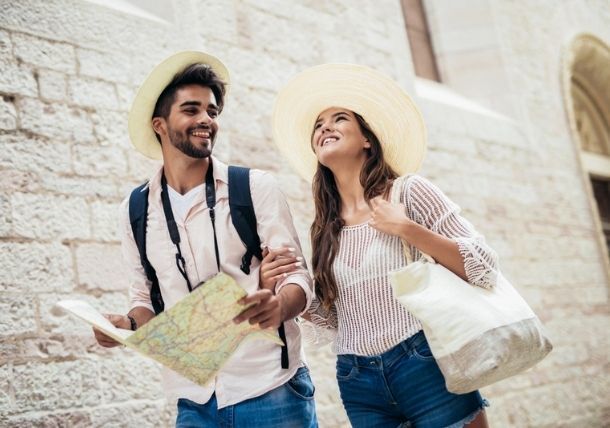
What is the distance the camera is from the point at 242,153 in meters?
4.18

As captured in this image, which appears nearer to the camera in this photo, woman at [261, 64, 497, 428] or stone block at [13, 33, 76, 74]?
woman at [261, 64, 497, 428]

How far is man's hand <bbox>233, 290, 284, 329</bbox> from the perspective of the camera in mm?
1698

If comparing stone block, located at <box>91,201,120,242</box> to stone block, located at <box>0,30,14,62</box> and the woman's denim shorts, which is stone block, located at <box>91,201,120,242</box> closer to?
stone block, located at <box>0,30,14,62</box>

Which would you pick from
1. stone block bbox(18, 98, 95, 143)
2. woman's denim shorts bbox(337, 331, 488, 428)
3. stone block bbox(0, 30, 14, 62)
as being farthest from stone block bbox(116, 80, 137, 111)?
woman's denim shorts bbox(337, 331, 488, 428)

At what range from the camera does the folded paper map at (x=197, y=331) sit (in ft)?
5.35

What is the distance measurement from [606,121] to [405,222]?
7.71 m

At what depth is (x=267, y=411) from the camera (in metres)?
1.95

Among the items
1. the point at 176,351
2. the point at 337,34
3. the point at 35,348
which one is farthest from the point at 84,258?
the point at 337,34

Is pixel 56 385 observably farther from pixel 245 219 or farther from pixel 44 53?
pixel 44 53

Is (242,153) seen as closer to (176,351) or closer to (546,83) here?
(176,351)

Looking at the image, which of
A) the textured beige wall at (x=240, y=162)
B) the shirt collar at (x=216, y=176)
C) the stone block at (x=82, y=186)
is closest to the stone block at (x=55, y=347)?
the textured beige wall at (x=240, y=162)

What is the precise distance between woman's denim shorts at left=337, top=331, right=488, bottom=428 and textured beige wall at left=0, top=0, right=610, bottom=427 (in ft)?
4.92

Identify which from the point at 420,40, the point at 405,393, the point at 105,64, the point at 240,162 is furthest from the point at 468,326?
the point at 420,40

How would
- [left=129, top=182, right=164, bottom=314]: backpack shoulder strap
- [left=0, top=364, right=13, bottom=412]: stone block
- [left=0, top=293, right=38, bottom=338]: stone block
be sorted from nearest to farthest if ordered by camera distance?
1. [left=129, top=182, right=164, bottom=314]: backpack shoulder strap
2. [left=0, top=364, right=13, bottom=412]: stone block
3. [left=0, top=293, right=38, bottom=338]: stone block
